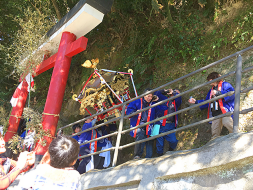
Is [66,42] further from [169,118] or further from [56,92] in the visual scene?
[169,118]

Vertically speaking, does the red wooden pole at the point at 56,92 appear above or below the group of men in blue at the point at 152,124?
above

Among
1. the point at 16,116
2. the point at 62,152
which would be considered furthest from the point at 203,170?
the point at 16,116

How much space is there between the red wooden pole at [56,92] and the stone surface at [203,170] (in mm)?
3165

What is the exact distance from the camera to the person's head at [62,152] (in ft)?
6.04

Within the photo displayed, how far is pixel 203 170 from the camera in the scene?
2355mm

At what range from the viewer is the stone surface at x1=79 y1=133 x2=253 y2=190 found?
2.14 metres

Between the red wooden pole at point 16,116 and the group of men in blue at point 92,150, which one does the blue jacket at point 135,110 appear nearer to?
the group of men in blue at point 92,150

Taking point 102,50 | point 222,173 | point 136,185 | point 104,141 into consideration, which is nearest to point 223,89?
point 222,173

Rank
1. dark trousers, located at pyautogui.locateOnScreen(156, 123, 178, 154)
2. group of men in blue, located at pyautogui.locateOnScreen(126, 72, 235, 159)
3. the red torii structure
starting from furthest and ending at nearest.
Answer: the red torii structure
dark trousers, located at pyautogui.locateOnScreen(156, 123, 178, 154)
group of men in blue, located at pyautogui.locateOnScreen(126, 72, 235, 159)

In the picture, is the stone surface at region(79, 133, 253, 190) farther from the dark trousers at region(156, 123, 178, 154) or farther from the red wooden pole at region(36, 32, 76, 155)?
the red wooden pole at region(36, 32, 76, 155)

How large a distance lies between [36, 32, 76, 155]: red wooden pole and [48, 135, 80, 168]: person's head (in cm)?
386

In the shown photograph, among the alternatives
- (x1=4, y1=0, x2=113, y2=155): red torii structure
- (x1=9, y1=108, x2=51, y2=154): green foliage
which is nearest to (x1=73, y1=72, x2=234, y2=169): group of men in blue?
(x1=9, y1=108, x2=51, y2=154): green foliage

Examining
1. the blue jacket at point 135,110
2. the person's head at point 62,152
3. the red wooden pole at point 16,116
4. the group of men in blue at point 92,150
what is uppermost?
the red wooden pole at point 16,116

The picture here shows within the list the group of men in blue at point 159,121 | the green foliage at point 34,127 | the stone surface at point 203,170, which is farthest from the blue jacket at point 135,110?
the green foliage at point 34,127
